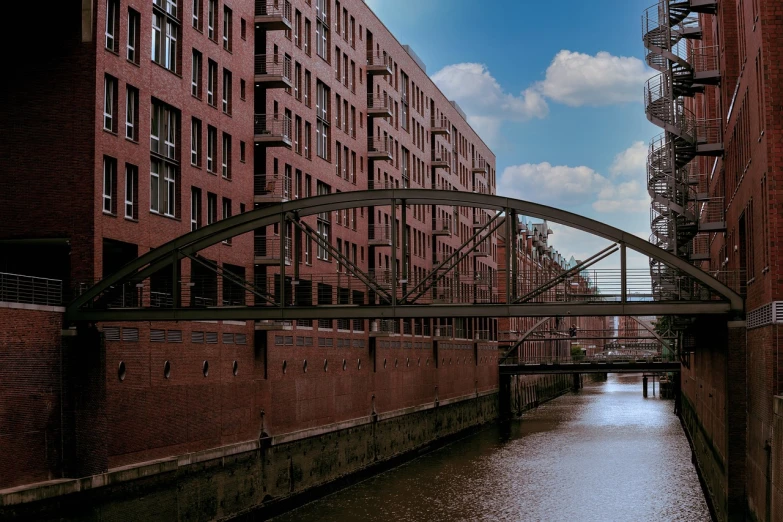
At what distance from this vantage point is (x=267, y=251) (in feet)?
122

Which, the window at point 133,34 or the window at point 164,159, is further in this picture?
the window at point 164,159

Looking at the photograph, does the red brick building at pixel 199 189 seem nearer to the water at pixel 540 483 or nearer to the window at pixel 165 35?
the window at pixel 165 35

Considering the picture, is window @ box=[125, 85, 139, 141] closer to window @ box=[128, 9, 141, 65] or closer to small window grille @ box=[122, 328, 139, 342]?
window @ box=[128, 9, 141, 65]

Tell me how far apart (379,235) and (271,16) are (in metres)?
16.5

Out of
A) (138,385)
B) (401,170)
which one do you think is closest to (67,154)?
(138,385)

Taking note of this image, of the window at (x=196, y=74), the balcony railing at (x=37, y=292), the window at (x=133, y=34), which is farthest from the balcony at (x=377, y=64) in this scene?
the balcony railing at (x=37, y=292)

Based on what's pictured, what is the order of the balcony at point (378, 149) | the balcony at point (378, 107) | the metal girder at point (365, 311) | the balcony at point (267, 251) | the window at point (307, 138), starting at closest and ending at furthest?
1. the metal girder at point (365, 311)
2. the balcony at point (267, 251)
3. the window at point (307, 138)
4. the balcony at point (378, 149)
5. the balcony at point (378, 107)

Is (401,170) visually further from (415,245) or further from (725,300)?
(725,300)

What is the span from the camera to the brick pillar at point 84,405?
930 inches

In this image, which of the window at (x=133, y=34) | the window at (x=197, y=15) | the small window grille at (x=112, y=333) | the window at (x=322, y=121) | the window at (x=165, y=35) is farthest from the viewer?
the window at (x=322, y=121)

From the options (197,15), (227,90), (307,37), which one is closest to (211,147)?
(227,90)

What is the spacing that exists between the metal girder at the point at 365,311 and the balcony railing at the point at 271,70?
1379 centimetres

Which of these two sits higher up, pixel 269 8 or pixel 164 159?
pixel 269 8

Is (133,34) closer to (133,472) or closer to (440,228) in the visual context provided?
(133,472)
